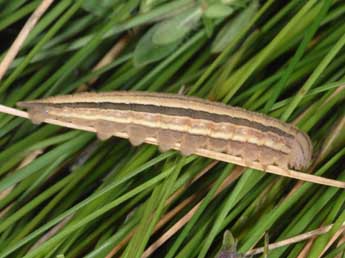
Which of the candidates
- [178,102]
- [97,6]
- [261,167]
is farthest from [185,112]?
[97,6]

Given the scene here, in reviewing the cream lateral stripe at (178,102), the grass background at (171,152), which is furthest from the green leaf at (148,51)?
the cream lateral stripe at (178,102)

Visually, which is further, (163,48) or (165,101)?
(163,48)

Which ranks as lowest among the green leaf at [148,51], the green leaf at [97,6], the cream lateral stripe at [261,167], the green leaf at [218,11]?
the cream lateral stripe at [261,167]

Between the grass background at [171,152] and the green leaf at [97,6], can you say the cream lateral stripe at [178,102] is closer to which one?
the grass background at [171,152]

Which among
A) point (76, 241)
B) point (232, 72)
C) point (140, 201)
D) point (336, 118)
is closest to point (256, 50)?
point (232, 72)

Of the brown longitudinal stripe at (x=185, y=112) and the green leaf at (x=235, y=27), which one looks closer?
the brown longitudinal stripe at (x=185, y=112)

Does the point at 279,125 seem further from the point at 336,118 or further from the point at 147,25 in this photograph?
the point at 147,25
